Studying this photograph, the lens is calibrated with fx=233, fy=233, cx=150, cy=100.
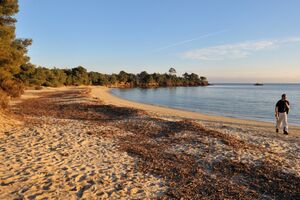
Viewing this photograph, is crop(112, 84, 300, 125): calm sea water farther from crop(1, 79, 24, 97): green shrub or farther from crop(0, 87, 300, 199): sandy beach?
crop(1, 79, 24, 97): green shrub

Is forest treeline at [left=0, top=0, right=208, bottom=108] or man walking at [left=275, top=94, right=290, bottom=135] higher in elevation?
forest treeline at [left=0, top=0, right=208, bottom=108]

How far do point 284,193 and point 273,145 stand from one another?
5.22 metres

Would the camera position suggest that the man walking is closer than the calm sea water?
Yes

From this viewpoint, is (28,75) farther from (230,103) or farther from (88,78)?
(88,78)

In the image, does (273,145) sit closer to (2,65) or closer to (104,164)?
(104,164)

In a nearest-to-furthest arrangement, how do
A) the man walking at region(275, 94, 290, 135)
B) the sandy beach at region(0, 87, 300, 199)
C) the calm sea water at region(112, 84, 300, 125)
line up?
the sandy beach at region(0, 87, 300, 199) → the man walking at region(275, 94, 290, 135) → the calm sea water at region(112, 84, 300, 125)

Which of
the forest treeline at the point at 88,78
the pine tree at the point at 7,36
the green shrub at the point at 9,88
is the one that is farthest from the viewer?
the forest treeline at the point at 88,78

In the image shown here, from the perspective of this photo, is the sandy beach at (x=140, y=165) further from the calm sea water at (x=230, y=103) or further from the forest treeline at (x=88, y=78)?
the forest treeline at (x=88, y=78)

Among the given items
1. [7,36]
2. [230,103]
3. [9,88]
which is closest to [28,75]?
[9,88]

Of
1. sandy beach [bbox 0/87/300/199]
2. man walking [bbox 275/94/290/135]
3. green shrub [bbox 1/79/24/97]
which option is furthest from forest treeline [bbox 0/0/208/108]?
man walking [bbox 275/94/290/135]

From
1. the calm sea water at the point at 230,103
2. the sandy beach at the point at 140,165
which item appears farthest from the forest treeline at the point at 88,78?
the sandy beach at the point at 140,165

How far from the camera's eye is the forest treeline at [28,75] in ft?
59.3

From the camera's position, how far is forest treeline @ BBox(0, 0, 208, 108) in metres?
18.1

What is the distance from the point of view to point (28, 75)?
49.1 metres
